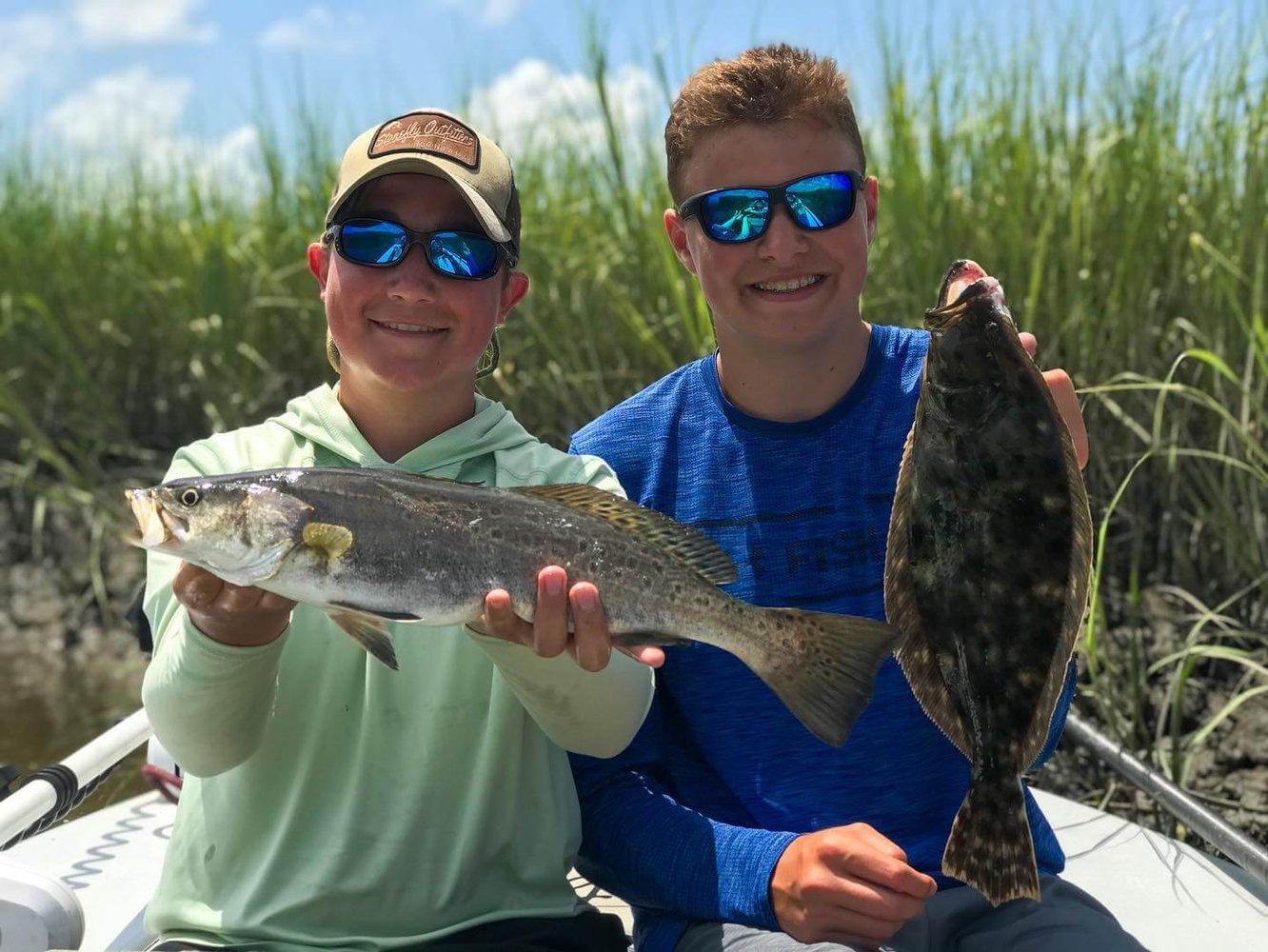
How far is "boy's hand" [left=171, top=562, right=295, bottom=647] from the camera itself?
2.07 m

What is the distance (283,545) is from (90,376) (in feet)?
25.4

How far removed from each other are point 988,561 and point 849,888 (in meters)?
0.57

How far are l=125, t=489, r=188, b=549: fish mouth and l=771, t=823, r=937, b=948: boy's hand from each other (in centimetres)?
112

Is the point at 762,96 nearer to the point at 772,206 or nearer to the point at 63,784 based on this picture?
the point at 772,206

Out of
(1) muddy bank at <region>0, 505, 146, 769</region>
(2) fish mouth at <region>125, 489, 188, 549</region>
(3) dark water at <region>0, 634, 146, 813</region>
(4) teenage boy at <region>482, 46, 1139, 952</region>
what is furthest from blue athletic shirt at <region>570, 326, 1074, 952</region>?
(1) muddy bank at <region>0, 505, 146, 769</region>

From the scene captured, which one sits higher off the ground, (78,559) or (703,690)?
(703,690)

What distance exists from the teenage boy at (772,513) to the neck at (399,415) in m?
0.30

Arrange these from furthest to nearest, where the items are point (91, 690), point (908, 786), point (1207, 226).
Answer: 1. point (91, 690)
2. point (1207, 226)
3. point (908, 786)

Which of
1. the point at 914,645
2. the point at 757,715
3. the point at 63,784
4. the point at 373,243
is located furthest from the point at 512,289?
the point at 63,784

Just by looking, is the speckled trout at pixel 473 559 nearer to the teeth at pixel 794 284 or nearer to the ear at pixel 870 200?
the teeth at pixel 794 284

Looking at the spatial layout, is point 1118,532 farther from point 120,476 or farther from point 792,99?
point 120,476

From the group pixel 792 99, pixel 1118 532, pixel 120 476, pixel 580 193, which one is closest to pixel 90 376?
pixel 120 476

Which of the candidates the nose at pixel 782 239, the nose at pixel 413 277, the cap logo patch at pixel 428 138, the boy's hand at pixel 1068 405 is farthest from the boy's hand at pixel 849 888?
the cap logo patch at pixel 428 138

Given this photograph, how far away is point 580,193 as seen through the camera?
6.89 metres
